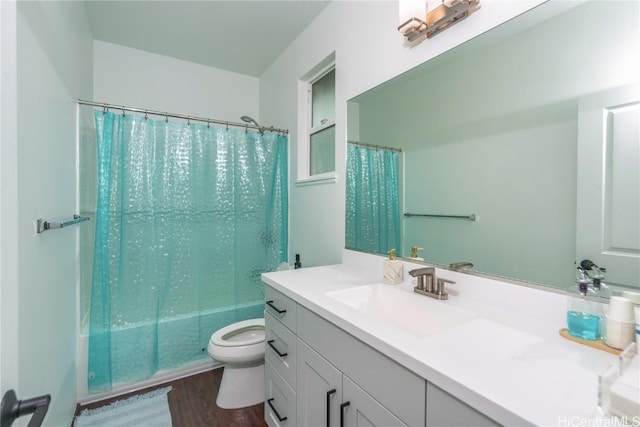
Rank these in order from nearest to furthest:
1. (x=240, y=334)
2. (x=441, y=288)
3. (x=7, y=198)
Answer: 1. (x=7, y=198)
2. (x=441, y=288)
3. (x=240, y=334)

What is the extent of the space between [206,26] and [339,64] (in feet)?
3.71

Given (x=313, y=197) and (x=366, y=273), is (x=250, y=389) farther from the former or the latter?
(x=313, y=197)

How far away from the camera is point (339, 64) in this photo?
1.75 meters

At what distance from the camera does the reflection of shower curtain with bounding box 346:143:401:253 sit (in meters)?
1.48

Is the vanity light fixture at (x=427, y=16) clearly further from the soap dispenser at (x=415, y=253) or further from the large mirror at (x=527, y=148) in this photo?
the soap dispenser at (x=415, y=253)

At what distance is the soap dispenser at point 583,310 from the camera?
72 centimetres

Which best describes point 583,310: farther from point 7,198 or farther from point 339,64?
point 339,64

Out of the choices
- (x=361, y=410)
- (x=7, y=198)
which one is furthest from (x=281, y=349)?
(x=7, y=198)

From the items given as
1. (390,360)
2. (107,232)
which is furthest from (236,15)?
(390,360)

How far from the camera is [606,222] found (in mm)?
783

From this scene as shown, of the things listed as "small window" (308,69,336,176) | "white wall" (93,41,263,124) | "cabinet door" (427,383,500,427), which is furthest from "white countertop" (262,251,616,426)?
"white wall" (93,41,263,124)

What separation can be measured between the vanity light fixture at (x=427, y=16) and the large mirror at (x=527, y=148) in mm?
110

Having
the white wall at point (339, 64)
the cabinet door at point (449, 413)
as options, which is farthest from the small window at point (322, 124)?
the cabinet door at point (449, 413)

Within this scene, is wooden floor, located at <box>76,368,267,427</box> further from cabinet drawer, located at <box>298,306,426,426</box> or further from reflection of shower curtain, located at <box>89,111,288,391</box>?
cabinet drawer, located at <box>298,306,426,426</box>
